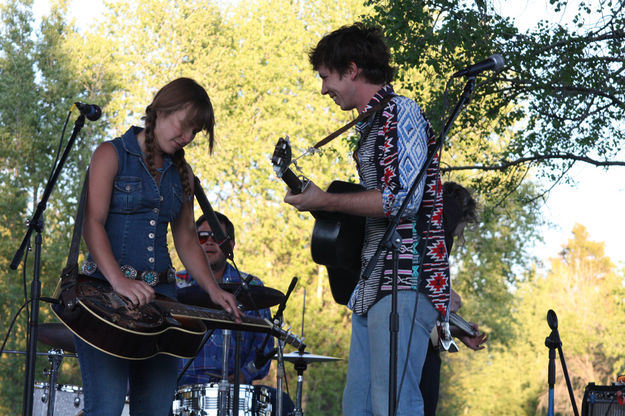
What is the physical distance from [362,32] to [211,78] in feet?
76.8

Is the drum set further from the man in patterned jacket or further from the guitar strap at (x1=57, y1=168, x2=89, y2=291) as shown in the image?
the guitar strap at (x1=57, y1=168, x2=89, y2=291)

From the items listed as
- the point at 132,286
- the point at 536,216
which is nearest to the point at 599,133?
the point at 132,286

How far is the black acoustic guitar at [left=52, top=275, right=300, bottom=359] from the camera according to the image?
304cm

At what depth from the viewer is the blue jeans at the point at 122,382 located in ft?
10.2

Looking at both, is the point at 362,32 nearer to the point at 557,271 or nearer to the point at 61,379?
the point at 61,379

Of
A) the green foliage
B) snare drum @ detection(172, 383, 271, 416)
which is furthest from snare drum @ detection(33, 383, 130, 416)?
the green foliage

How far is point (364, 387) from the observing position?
329cm

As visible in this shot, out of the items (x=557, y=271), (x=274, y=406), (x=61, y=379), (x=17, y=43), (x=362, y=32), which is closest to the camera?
(x=362, y=32)

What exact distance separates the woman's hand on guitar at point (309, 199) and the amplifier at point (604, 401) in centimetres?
489

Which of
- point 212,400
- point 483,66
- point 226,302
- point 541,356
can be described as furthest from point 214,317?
point 541,356

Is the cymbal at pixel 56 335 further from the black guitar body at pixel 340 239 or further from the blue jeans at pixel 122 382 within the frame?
the black guitar body at pixel 340 239

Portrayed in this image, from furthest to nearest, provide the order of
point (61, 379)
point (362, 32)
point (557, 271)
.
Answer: point (557, 271), point (61, 379), point (362, 32)

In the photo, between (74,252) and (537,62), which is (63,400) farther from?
(537,62)

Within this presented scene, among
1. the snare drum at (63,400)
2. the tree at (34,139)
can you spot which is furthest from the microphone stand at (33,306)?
the tree at (34,139)
